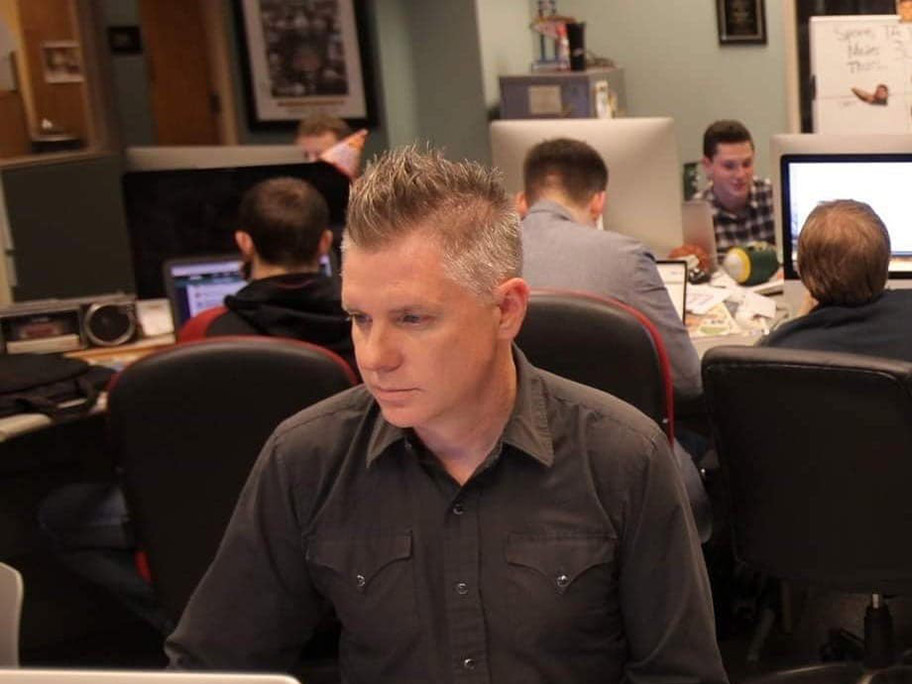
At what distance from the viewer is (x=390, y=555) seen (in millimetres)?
1415

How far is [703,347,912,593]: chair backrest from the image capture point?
2.39 meters

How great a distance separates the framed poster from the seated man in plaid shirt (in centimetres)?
174

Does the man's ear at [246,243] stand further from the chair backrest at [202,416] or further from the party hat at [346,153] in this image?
the party hat at [346,153]

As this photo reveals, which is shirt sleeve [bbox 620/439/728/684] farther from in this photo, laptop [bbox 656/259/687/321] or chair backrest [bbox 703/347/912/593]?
laptop [bbox 656/259/687/321]

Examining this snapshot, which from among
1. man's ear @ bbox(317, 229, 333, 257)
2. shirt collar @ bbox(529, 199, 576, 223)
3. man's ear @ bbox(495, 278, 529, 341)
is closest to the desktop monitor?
man's ear @ bbox(317, 229, 333, 257)

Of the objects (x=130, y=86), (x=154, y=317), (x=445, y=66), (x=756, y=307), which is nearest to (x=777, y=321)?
(x=756, y=307)

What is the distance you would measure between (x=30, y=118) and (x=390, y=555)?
4.74 m

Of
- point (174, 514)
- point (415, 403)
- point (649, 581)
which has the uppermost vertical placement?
point (415, 403)

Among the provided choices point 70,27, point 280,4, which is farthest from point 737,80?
point 70,27

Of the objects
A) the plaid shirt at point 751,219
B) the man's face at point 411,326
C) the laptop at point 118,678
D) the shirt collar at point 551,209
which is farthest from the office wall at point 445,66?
the laptop at point 118,678

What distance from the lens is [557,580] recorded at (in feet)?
4.54

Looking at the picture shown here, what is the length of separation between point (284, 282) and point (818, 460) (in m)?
1.12

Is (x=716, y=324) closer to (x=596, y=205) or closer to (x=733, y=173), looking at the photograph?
(x=596, y=205)

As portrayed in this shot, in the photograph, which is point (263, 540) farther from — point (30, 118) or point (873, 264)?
point (30, 118)
